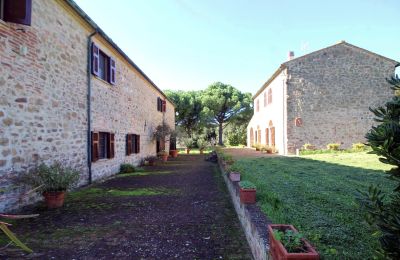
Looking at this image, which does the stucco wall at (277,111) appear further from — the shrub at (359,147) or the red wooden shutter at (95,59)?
the red wooden shutter at (95,59)

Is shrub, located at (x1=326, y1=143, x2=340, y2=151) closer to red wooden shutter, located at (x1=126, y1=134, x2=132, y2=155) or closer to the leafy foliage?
red wooden shutter, located at (x1=126, y1=134, x2=132, y2=155)

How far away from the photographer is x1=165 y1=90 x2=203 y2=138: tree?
33.3 metres

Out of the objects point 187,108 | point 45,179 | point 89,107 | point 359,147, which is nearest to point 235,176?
point 45,179

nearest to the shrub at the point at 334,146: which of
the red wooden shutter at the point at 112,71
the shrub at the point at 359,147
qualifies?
the shrub at the point at 359,147

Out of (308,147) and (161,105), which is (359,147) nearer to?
(308,147)

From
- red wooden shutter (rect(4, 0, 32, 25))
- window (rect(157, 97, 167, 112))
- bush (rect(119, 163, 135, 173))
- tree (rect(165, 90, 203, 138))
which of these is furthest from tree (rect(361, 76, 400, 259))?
tree (rect(165, 90, 203, 138))

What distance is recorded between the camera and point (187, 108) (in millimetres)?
33469

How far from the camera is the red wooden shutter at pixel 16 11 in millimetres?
5152

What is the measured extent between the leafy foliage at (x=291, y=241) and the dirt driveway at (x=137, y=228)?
1.31 m

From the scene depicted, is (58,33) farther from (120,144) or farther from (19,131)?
(120,144)

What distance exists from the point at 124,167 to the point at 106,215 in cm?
645

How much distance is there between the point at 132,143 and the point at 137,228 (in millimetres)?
9718

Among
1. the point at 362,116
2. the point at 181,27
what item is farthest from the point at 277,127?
the point at 181,27

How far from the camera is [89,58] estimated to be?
8.67m
